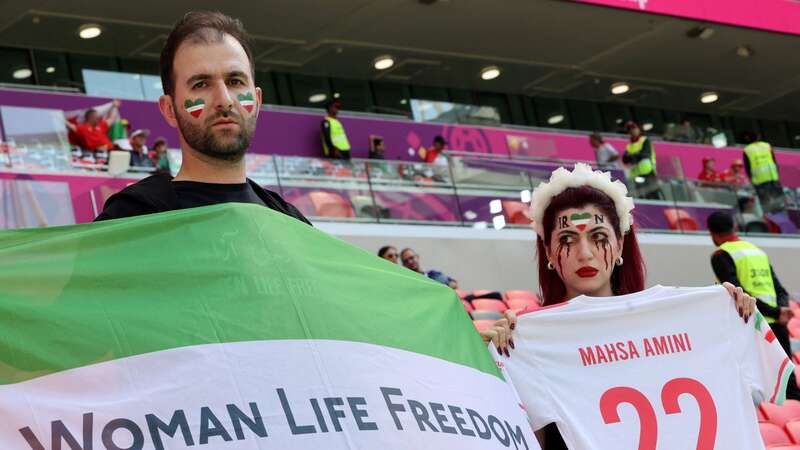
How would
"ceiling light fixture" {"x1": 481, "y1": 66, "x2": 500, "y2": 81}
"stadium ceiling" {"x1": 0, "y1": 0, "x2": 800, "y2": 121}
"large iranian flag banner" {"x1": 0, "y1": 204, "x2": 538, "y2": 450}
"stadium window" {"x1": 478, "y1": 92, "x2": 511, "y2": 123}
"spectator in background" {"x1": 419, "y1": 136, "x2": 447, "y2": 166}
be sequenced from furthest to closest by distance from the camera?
"stadium window" {"x1": 478, "y1": 92, "x2": 511, "y2": 123} < "ceiling light fixture" {"x1": 481, "y1": 66, "x2": 500, "y2": 81} < "stadium ceiling" {"x1": 0, "y1": 0, "x2": 800, "y2": 121} < "spectator in background" {"x1": 419, "y1": 136, "x2": 447, "y2": 166} < "large iranian flag banner" {"x1": 0, "y1": 204, "x2": 538, "y2": 450}

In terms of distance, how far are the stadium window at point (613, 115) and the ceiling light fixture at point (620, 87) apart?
0.49 meters

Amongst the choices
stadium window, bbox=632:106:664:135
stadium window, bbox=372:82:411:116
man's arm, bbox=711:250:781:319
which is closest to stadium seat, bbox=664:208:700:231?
stadium window, bbox=372:82:411:116

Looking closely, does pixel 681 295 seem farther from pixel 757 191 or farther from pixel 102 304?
pixel 757 191

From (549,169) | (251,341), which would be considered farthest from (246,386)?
(549,169)

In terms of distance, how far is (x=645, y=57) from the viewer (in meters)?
21.3

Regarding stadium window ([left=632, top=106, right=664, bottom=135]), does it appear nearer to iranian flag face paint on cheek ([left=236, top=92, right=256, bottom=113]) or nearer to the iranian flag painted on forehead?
the iranian flag painted on forehead

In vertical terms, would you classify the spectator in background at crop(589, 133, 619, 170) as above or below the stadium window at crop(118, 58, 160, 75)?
below

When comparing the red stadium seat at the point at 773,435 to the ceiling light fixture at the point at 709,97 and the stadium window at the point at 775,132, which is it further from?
the stadium window at the point at 775,132

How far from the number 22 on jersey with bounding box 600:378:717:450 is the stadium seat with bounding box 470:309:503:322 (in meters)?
6.29

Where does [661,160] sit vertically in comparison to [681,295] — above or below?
above

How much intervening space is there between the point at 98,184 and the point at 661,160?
26.4 ft

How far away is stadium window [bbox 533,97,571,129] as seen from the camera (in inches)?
884

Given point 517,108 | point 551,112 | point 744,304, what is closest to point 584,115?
point 551,112

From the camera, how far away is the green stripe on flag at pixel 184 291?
264 cm
